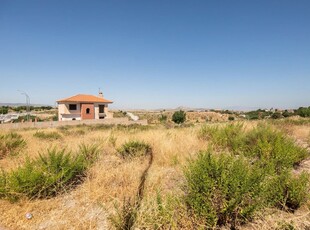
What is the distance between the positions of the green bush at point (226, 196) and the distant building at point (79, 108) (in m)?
40.9

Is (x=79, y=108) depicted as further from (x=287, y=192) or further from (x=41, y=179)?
(x=287, y=192)

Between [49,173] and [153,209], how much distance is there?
1.92 metres

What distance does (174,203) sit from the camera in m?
2.29

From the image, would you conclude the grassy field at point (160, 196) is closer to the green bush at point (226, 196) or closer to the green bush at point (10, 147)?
the green bush at point (226, 196)

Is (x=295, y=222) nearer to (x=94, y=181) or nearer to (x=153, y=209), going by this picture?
(x=153, y=209)

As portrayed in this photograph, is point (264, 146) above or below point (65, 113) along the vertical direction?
above

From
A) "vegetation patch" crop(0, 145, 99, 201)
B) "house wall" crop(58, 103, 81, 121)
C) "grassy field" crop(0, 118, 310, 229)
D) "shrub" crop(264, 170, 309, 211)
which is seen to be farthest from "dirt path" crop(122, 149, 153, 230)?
"house wall" crop(58, 103, 81, 121)

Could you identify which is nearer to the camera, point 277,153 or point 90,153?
point 277,153

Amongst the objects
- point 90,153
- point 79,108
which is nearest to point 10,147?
point 90,153

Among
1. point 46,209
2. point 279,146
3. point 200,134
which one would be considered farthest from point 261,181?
point 200,134

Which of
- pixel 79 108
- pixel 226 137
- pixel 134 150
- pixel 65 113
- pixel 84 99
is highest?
pixel 84 99

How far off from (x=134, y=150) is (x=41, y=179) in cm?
257

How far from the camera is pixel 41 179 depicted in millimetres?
2998

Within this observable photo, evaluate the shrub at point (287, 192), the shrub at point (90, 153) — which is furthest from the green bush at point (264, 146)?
the shrub at point (90, 153)
